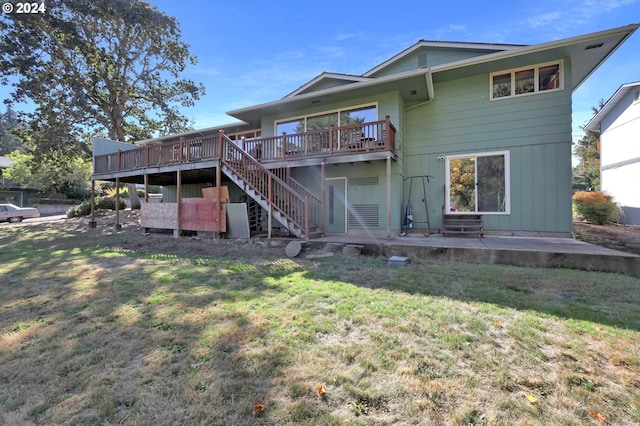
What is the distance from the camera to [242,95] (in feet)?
57.2

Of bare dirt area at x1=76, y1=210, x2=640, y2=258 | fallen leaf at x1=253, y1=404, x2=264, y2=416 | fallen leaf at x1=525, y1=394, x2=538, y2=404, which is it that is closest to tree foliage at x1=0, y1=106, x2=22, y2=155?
bare dirt area at x1=76, y1=210, x2=640, y2=258

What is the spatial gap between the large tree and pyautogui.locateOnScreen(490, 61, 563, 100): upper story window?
751 inches

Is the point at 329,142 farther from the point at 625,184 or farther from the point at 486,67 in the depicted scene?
the point at 625,184

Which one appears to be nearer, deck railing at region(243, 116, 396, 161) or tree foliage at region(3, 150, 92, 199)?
deck railing at region(243, 116, 396, 161)

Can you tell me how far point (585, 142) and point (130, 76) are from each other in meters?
43.2

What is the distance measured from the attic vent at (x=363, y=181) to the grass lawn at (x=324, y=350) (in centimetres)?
534

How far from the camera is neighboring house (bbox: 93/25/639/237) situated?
27.2ft

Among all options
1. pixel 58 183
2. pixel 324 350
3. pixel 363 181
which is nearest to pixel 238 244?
pixel 363 181

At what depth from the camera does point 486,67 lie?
28.8 feet

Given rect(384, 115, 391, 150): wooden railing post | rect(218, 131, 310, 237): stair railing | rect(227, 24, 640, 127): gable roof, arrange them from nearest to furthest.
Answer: rect(227, 24, 640, 127): gable roof, rect(384, 115, 391, 150): wooden railing post, rect(218, 131, 310, 237): stair railing

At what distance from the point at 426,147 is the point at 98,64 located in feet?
65.5

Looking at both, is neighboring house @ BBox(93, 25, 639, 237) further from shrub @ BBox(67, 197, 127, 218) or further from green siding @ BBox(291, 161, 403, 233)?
shrub @ BBox(67, 197, 127, 218)

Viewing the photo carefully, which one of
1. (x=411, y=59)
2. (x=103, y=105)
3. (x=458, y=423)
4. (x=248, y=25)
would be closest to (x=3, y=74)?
(x=103, y=105)

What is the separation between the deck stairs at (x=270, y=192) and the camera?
856 centimetres
